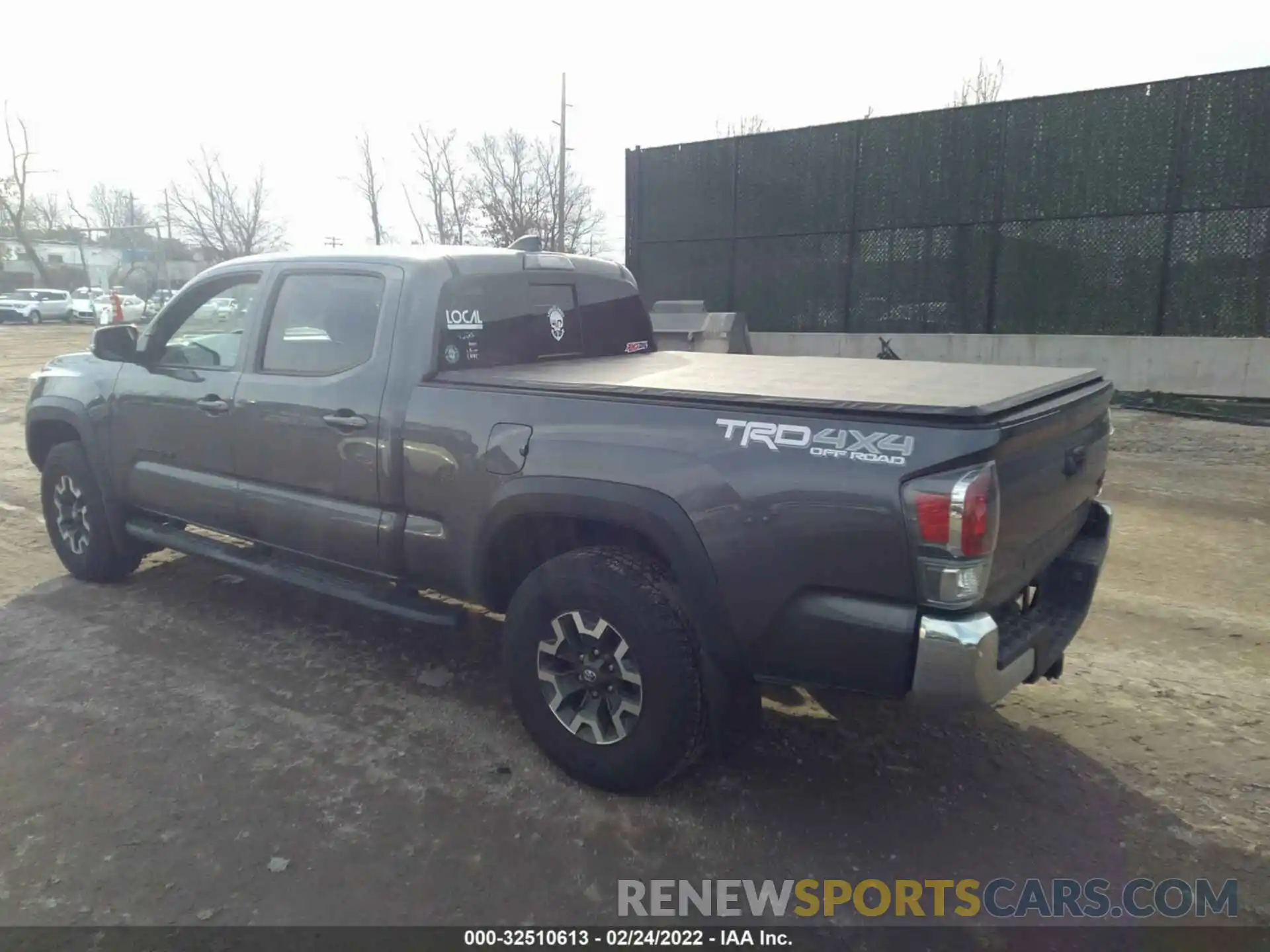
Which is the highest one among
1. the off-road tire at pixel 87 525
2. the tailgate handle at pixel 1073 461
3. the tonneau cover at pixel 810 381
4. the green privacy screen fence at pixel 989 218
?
the green privacy screen fence at pixel 989 218

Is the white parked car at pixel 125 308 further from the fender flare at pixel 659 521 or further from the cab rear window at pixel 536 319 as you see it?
the fender flare at pixel 659 521

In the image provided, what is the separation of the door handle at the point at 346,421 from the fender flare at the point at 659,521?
2.88 feet

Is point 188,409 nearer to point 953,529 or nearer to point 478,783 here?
point 478,783

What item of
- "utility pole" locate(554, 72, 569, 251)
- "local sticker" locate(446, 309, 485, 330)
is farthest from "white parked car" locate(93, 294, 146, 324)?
"local sticker" locate(446, 309, 485, 330)

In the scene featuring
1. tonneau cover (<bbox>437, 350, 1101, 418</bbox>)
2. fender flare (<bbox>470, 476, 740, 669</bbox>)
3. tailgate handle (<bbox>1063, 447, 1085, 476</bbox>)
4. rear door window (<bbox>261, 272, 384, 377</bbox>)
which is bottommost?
fender flare (<bbox>470, 476, 740, 669</bbox>)

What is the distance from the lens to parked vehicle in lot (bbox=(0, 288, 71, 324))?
38719 mm

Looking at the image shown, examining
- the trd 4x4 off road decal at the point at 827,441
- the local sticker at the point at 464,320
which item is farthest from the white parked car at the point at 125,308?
the trd 4x4 off road decal at the point at 827,441

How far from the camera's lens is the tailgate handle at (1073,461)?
3.04m

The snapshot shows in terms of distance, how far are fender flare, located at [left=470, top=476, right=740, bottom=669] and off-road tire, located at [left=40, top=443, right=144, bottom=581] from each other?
3.21 meters

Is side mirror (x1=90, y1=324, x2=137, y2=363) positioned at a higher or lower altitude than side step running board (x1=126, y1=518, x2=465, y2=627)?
higher

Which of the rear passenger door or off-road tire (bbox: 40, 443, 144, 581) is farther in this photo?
off-road tire (bbox: 40, 443, 144, 581)

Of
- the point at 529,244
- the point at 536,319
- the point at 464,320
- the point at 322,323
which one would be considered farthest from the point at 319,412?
the point at 529,244

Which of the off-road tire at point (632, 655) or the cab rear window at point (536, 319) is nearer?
the off-road tire at point (632, 655)

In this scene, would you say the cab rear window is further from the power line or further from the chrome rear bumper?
the power line
